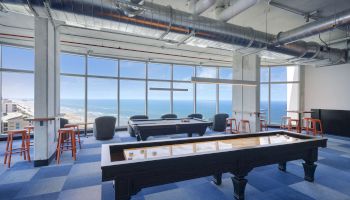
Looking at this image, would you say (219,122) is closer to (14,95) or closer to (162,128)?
(162,128)

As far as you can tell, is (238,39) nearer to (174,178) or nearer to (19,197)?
(174,178)

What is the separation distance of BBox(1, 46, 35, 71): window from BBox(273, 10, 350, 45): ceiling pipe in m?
8.19

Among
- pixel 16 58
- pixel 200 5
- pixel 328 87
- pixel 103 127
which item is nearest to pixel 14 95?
pixel 16 58

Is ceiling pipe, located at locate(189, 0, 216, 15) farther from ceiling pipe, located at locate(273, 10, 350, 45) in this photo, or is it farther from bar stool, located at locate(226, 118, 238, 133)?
bar stool, located at locate(226, 118, 238, 133)

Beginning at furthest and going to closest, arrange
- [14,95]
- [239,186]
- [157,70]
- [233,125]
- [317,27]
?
[157,70] → [233,125] → [14,95] → [317,27] → [239,186]

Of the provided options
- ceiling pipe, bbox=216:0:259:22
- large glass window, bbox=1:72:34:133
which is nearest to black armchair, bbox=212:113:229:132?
ceiling pipe, bbox=216:0:259:22

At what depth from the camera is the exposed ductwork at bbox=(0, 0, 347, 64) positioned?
236 centimetres

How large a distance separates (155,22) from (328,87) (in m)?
8.23

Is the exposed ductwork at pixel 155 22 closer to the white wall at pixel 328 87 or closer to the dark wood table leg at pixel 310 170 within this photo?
the dark wood table leg at pixel 310 170

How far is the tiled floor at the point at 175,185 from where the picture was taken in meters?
2.60

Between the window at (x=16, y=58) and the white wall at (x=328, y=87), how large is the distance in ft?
39.1

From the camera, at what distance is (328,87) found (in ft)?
23.7

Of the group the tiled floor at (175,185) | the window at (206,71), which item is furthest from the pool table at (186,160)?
the window at (206,71)

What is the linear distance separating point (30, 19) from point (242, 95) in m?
7.36
